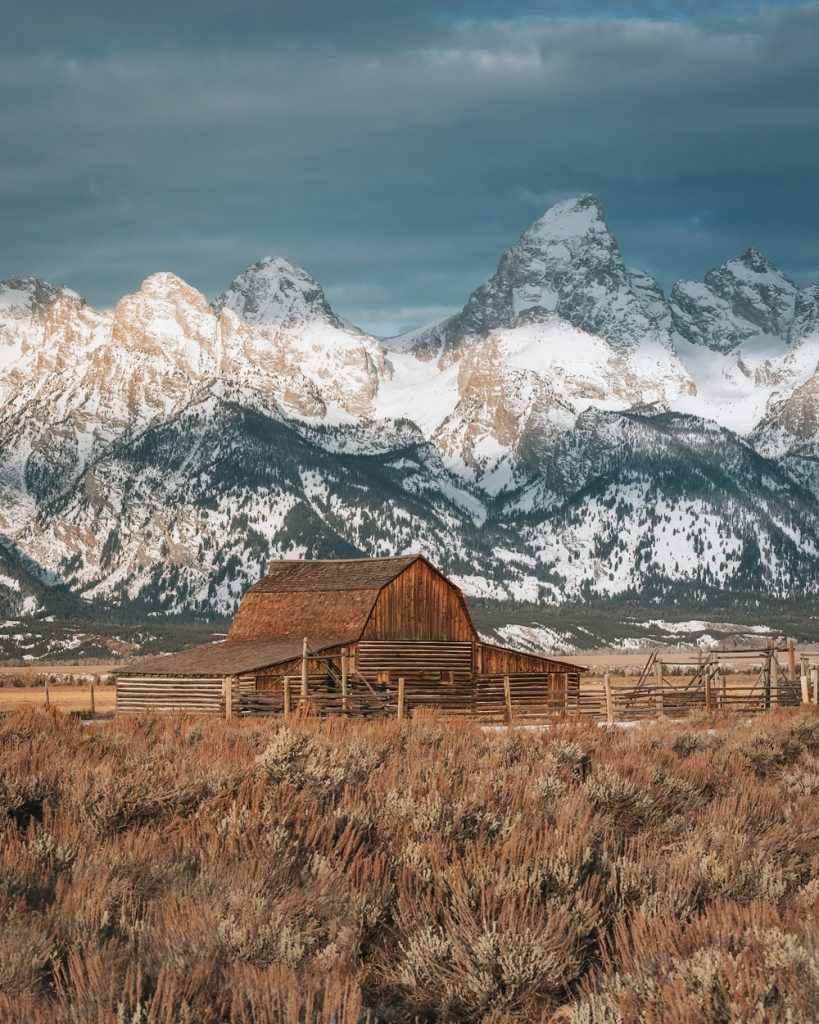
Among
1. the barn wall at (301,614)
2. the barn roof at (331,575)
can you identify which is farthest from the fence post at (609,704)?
the barn roof at (331,575)

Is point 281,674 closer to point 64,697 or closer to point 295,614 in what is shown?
point 295,614

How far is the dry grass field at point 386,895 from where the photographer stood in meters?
5.84

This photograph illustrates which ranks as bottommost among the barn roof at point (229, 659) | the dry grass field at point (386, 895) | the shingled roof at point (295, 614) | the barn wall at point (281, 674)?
the dry grass field at point (386, 895)

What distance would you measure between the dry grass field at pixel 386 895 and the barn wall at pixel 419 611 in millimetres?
33745

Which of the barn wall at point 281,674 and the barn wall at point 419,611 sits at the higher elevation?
Result: the barn wall at point 419,611

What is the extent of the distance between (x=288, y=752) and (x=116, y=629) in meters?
193

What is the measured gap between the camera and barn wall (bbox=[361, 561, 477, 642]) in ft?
153

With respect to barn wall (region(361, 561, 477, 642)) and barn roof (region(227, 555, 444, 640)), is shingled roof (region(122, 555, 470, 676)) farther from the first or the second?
barn wall (region(361, 561, 477, 642))

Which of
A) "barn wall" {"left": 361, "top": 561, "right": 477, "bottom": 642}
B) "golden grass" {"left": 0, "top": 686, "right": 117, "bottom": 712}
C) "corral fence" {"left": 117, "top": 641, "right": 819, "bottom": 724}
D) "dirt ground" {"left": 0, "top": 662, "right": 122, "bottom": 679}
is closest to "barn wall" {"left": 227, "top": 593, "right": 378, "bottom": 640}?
"barn wall" {"left": 361, "top": 561, "right": 477, "bottom": 642}

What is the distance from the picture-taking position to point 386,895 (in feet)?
25.6

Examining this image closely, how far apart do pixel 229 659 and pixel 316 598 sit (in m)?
6.35

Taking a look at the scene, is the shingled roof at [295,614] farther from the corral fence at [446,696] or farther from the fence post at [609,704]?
the fence post at [609,704]

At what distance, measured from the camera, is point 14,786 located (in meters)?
10.1

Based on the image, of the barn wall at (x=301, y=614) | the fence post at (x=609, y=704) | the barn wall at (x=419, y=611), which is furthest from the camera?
the barn wall at (x=419, y=611)
